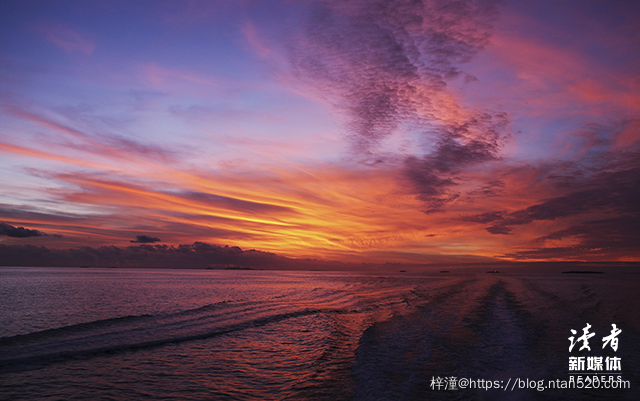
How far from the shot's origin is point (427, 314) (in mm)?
31984

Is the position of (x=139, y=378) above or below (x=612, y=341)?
below

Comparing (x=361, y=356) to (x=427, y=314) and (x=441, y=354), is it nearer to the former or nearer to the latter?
(x=441, y=354)

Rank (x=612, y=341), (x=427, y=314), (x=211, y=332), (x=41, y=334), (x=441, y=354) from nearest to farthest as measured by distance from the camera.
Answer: (x=441, y=354) < (x=612, y=341) < (x=41, y=334) < (x=211, y=332) < (x=427, y=314)

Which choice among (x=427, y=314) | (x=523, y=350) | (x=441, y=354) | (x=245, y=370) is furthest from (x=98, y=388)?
(x=427, y=314)

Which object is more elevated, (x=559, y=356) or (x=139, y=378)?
(x=559, y=356)

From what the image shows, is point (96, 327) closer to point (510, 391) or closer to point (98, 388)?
point (98, 388)

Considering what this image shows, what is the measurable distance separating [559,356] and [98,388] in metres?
22.5

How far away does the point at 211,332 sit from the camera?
2516 cm

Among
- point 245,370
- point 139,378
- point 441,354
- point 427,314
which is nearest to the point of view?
point 139,378

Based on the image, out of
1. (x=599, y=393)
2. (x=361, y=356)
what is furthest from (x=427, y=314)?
(x=599, y=393)

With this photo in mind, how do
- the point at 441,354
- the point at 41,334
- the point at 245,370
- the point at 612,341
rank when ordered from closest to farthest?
1. the point at 245,370
2. the point at 441,354
3. the point at 612,341
4. the point at 41,334

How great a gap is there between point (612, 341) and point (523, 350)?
Answer: 6722mm

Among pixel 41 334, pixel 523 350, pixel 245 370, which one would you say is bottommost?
pixel 41 334

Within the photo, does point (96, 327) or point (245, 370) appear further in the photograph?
point (96, 327)
